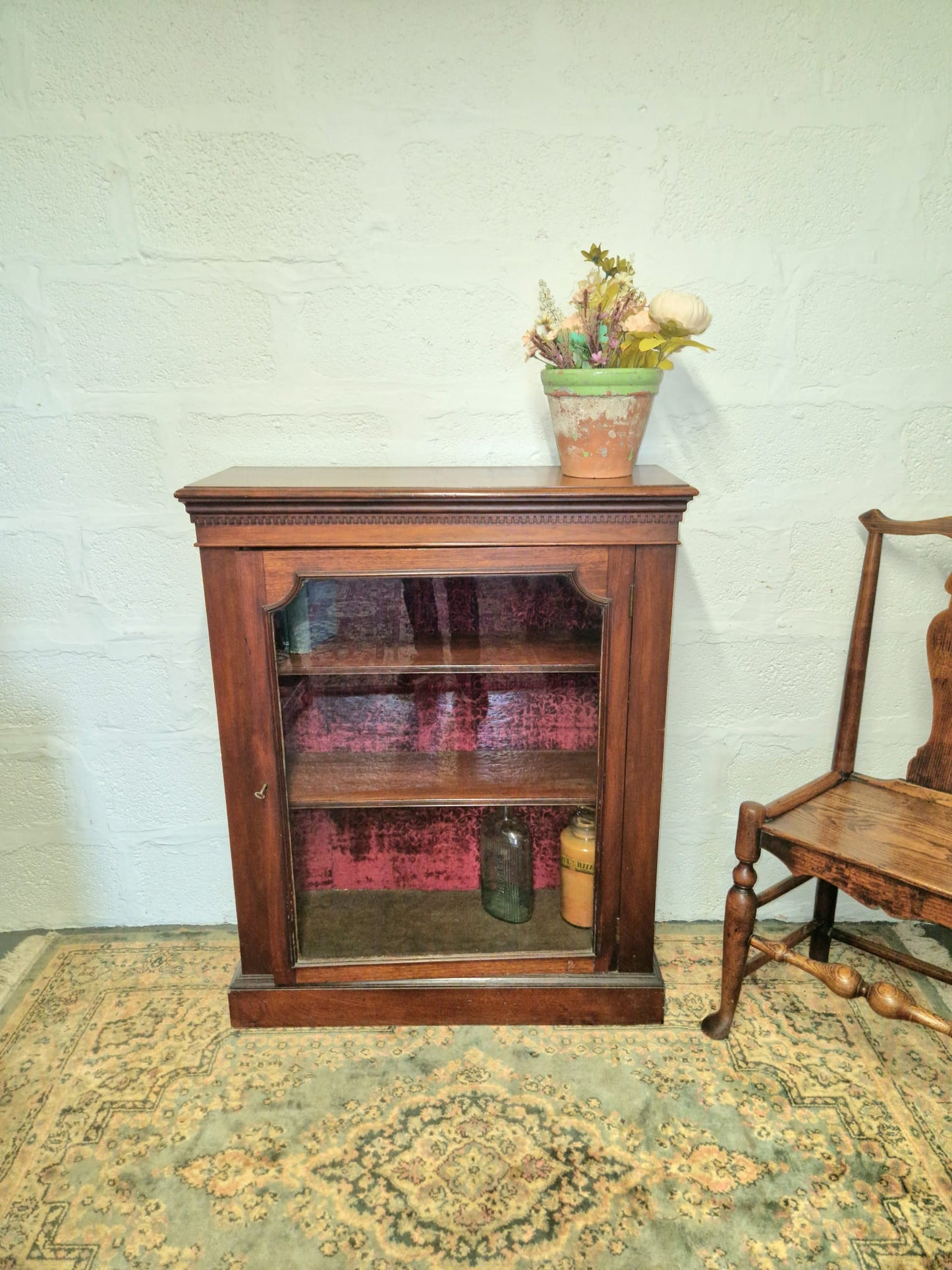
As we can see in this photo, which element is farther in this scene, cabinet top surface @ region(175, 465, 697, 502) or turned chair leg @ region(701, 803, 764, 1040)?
turned chair leg @ region(701, 803, 764, 1040)

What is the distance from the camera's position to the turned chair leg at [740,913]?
159 centimetres

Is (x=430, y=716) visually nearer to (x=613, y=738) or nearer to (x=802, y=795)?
(x=613, y=738)

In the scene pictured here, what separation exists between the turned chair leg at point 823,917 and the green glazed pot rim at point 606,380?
1221 mm

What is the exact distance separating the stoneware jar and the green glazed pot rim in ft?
2.75

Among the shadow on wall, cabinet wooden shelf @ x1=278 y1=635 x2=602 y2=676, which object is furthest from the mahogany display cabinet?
the shadow on wall

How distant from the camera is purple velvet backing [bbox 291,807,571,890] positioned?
177 centimetres

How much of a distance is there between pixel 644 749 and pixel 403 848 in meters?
0.63

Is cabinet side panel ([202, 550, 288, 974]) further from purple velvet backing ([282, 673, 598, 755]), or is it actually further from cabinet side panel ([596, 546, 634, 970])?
cabinet side panel ([596, 546, 634, 970])

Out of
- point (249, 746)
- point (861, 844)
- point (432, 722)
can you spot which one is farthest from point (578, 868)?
point (249, 746)

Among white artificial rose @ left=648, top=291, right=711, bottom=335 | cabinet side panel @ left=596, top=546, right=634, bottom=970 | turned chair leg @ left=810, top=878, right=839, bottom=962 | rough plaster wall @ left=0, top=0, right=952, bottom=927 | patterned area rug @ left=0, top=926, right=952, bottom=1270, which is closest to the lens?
patterned area rug @ left=0, top=926, right=952, bottom=1270

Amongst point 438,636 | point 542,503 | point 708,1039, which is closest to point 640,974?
point 708,1039

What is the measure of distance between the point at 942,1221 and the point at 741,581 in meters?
1.23

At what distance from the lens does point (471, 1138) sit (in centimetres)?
149

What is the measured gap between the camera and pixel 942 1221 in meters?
1.33
